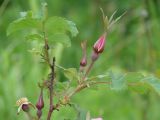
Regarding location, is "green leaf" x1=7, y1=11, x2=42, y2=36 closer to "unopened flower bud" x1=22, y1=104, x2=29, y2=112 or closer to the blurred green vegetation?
"unopened flower bud" x1=22, y1=104, x2=29, y2=112

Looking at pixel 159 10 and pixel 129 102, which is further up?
pixel 159 10

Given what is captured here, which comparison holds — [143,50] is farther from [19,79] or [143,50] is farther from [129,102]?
[19,79]

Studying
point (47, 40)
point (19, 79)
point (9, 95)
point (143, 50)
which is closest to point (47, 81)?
point (47, 40)

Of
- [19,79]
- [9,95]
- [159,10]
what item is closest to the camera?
[9,95]

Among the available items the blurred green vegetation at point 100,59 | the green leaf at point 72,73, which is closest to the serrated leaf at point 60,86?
the green leaf at point 72,73

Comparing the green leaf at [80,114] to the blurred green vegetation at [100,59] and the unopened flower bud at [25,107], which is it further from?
the blurred green vegetation at [100,59]

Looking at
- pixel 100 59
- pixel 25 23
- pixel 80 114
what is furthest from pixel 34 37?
pixel 100 59

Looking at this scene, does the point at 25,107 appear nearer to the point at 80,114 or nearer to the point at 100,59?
the point at 80,114

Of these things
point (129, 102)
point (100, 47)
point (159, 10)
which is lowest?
point (129, 102)
